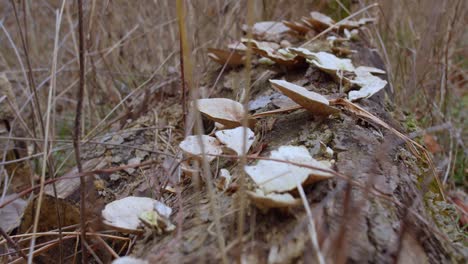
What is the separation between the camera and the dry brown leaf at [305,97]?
1141mm

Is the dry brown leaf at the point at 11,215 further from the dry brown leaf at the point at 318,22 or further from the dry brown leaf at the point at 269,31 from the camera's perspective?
the dry brown leaf at the point at 318,22

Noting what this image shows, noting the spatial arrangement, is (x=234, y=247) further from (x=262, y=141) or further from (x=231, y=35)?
(x=231, y=35)

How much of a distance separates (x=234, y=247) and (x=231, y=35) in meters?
2.54

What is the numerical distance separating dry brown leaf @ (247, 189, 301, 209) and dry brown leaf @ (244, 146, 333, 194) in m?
0.02

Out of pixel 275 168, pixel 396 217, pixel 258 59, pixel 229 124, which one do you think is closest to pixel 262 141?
pixel 229 124

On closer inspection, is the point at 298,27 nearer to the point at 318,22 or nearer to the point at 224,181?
the point at 318,22

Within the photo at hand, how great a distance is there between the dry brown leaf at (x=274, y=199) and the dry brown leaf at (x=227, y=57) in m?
1.23

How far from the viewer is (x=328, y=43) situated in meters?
2.15

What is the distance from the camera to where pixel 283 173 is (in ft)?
2.82

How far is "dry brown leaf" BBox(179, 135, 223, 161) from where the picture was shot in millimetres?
1055

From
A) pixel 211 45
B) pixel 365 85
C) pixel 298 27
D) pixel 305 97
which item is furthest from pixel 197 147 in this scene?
pixel 211 45

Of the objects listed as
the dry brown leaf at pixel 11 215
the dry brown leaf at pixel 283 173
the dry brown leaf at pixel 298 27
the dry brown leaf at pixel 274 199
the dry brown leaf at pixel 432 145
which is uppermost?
the dry brown leaf at pixel 298 27

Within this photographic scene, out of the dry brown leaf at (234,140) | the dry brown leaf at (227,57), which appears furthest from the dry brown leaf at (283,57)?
the dry brown leaf at (234,140)

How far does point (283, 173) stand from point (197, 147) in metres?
0.30
